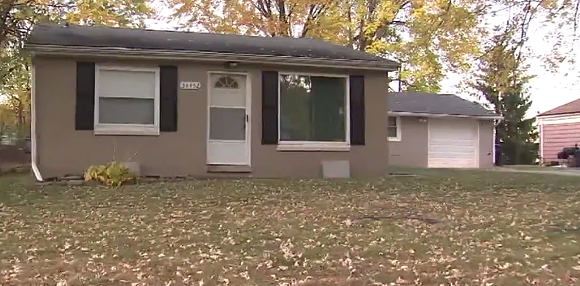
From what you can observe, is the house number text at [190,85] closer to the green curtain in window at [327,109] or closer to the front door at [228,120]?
the front door at [228,120]

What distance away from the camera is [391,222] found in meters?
8.00

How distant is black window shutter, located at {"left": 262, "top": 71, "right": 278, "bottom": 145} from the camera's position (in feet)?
44.0

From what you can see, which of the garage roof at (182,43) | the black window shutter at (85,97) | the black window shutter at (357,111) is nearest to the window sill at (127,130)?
the black window shutter at (85,97)

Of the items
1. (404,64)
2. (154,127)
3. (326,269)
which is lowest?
(326,269)

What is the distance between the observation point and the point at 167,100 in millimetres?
12883

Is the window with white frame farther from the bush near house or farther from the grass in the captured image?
the bush near house

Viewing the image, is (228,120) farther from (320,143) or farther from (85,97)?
(85,97)

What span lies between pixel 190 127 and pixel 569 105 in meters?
22.5

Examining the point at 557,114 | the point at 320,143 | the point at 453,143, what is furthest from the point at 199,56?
the point at 557,114

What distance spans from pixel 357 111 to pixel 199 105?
3.26 metres

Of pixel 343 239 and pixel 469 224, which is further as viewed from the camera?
pixel 469 224

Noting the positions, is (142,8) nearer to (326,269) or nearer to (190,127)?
(190,127)

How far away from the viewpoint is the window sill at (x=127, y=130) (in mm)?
12531

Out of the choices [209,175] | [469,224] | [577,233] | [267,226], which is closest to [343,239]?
[267,226]
